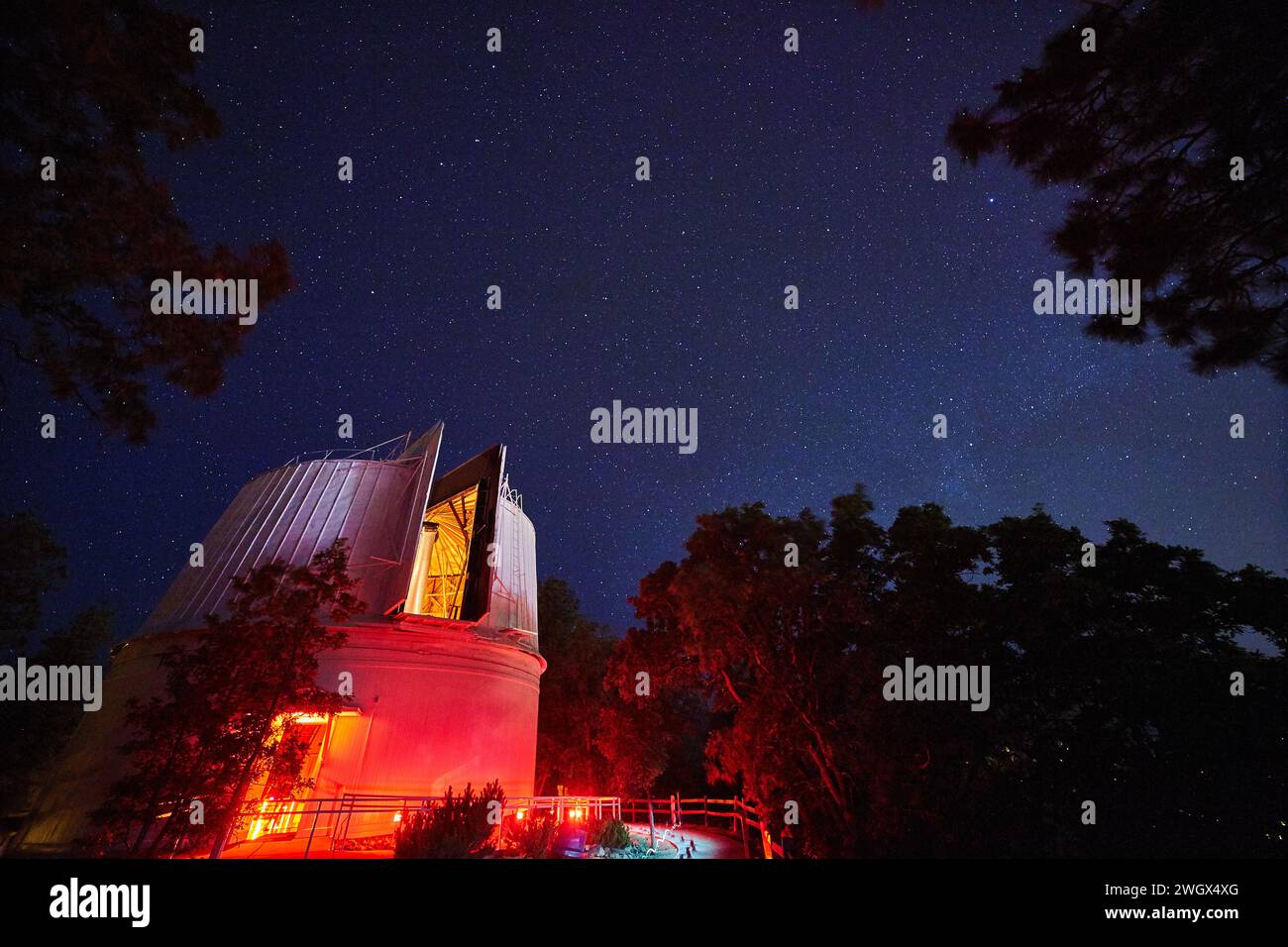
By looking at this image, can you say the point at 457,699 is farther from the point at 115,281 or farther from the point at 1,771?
the point at 1,771

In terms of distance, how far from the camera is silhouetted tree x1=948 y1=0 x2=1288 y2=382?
5.49 m

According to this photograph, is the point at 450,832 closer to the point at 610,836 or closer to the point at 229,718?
the point at 229,718

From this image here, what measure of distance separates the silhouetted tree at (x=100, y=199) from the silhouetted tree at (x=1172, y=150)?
8.59 meters

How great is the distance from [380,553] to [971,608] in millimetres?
17088

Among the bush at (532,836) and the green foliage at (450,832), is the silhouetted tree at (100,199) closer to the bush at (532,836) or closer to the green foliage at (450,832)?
the green foliage at (450,832)

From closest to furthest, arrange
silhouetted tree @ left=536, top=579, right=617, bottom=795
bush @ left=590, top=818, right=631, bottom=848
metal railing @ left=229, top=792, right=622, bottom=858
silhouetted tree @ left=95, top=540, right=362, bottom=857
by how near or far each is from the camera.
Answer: silhouetted tree @ left=95, top=540, right=362, bottom=857 < metal railing @ left=229, top=792, right=622, bottom=858 < bush @ left=590, top=818, right=631, bottom=848 < silhouetted tree @ left=536, top=579, right=617, bottom=795

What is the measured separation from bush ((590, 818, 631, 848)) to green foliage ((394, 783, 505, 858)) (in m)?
3.50

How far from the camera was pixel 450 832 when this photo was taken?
943 cm

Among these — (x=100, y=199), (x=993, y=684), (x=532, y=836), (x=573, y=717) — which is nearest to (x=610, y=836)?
(x=532, y=836)

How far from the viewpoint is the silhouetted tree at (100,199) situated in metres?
5.38

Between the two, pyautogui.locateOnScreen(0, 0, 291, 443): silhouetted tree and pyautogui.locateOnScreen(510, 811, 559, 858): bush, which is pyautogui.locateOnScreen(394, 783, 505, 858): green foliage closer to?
pyautogui.locateOnScreen(510, 811, 559, 858): bush

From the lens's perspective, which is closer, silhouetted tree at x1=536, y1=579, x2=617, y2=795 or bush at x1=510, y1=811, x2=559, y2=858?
bush at x1=510, y1=811, x2=559, y2=858

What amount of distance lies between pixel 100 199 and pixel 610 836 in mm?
13619

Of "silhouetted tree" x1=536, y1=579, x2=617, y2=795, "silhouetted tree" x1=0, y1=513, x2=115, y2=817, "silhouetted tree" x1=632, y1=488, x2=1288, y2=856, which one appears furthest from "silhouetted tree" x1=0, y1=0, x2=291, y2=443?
"silhouetted tree" x1=0, y1=513, x2=115, y2=817
